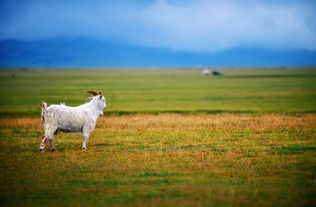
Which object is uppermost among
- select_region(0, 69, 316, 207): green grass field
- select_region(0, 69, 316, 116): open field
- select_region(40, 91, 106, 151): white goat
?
select_region(0, 69, 316, 116): open field

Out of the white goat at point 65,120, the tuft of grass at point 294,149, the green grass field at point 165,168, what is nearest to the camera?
the green grass field at point 165,168

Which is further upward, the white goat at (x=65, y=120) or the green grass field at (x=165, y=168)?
the white goat at (x=65, y=120)

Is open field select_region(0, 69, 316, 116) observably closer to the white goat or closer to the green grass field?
the green grass field

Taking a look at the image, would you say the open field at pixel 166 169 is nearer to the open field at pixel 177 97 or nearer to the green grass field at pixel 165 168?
the green grass field at pixel 165 168

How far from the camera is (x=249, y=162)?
13.9 m

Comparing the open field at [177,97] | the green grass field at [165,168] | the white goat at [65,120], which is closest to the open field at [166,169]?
the green grass field at [165,168]

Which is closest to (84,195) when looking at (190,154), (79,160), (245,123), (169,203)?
(169,203)

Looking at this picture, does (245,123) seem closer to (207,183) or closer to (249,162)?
(249,162)

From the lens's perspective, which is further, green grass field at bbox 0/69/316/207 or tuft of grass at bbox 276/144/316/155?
tuft of grass at bbox 276/144/316/155

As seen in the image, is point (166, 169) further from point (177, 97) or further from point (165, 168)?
point (177, 97)

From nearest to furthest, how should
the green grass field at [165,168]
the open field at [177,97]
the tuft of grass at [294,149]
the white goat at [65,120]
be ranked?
the green grass field at [165,168]
the tuft of grass at [294,149]
the white goat at [65,120]
the open field at [177,97]

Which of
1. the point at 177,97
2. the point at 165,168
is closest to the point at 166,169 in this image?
the point at 165,168

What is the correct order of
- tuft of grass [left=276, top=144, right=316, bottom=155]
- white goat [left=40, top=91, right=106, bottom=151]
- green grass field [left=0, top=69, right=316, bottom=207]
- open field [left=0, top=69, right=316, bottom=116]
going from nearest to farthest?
1. green grass field [left=0, top=69, right=316, bottom=207]
2. tuft of grass [left=276, top=144, right=316, bottom=155]
3. white goat [left=40, top=91, right=106, bottom=151]
4. open field [left=0, top=69, right=316, bottom=116]

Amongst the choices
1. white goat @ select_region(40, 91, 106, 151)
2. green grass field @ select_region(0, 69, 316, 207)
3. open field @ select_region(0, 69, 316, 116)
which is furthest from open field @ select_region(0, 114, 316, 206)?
open field @ select_region(0, 69, 316, 116)
